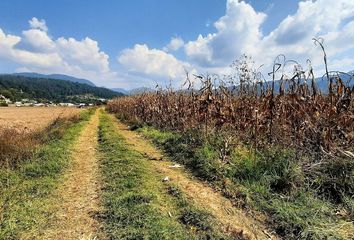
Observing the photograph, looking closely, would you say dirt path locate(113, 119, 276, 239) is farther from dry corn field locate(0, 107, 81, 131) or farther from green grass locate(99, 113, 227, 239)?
dry corn field locate(0, 107, 81, 131)

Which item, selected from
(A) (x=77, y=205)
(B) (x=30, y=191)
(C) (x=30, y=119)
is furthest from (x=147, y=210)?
(C) (x=30, y=119)

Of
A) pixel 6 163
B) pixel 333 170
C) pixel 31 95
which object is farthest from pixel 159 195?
pixel 31 95

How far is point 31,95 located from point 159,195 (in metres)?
157

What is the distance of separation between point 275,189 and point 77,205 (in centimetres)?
335

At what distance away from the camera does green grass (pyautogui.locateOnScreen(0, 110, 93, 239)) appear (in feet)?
14.2

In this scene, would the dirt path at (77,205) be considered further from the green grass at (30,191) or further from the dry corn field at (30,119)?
the dry corn field at (30,119)

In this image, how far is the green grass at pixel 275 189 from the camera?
161 inches

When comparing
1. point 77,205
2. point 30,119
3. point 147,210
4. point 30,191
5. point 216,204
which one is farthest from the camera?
point 30,119

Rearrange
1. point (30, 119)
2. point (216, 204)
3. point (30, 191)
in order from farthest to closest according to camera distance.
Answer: point (30, 119) → point (30, 191) → point (216, 204)

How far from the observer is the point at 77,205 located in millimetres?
5273

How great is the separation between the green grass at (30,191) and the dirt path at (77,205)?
0.18m

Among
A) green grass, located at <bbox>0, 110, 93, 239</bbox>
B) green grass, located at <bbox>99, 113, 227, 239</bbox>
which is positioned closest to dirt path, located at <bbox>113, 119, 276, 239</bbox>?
green grass, located at <bbox>99, 113, 227, 239</bbox>

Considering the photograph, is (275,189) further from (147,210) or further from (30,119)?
(30,119)

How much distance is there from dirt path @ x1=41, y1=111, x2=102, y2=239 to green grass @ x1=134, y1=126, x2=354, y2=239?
2.25 metres
